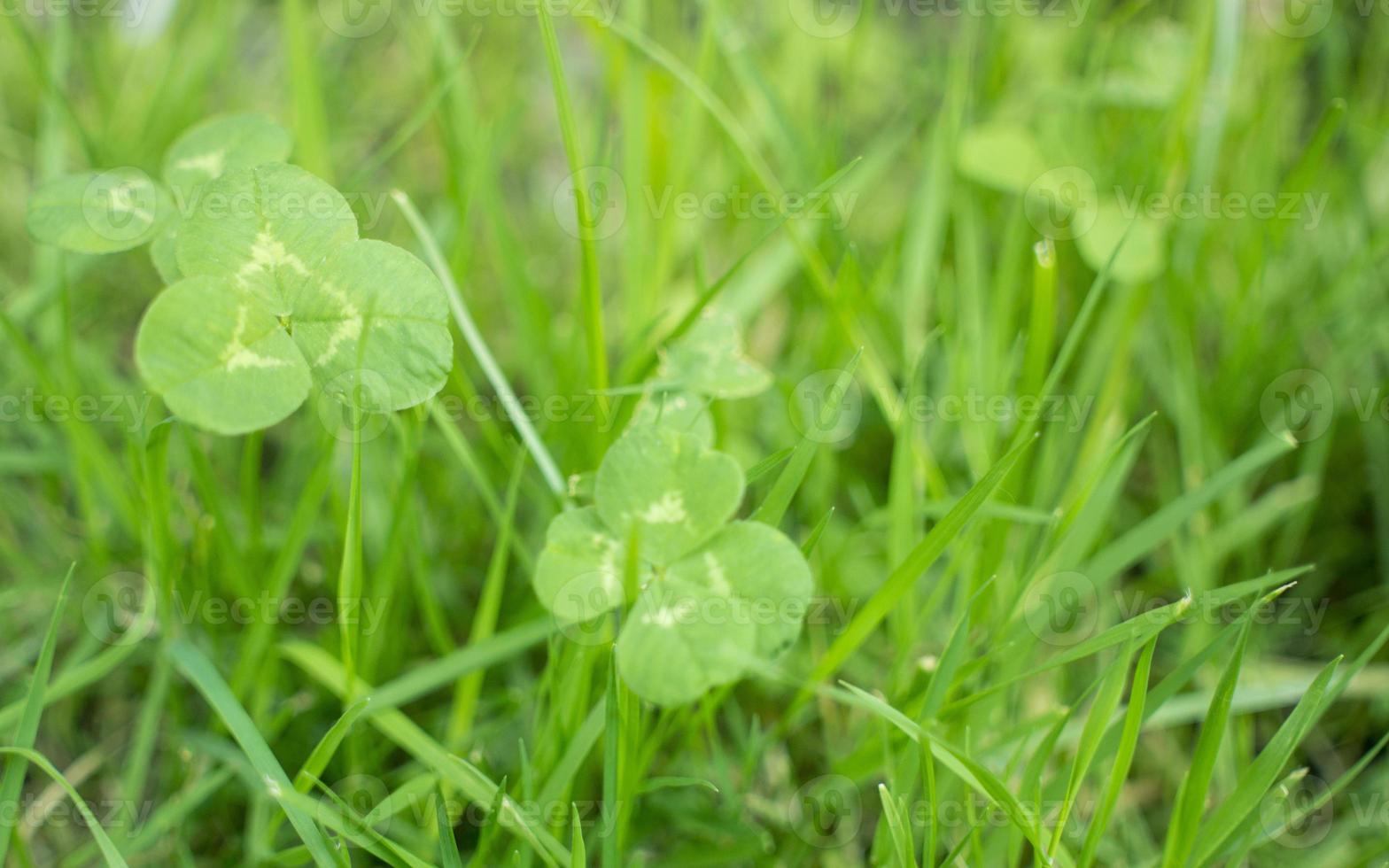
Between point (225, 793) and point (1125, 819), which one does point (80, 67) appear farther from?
point (1125, 819)

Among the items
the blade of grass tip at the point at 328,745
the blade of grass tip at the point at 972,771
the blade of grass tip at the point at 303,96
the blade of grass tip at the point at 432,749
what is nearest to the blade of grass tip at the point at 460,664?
the blade of grass tip at the point at 432,749

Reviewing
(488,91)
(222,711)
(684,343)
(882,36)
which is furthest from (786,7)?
(222,711)

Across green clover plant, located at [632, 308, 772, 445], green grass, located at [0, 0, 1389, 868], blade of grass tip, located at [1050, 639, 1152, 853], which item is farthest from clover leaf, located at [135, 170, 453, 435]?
blade of grass tip, located at [1050, 639, 1152, 853]

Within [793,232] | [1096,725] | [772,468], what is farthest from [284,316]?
[1096,725]

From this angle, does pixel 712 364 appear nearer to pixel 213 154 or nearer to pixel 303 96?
pixel 213 154

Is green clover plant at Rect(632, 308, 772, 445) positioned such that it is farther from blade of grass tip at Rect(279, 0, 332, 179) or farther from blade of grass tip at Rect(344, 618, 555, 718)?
blade of grass tip at Rect(279, 0, 332, 179)

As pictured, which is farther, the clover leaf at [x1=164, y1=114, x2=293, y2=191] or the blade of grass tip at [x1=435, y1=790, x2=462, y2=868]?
the clover leaf at [x1=164, y1=114, x2=293, y2=191]
